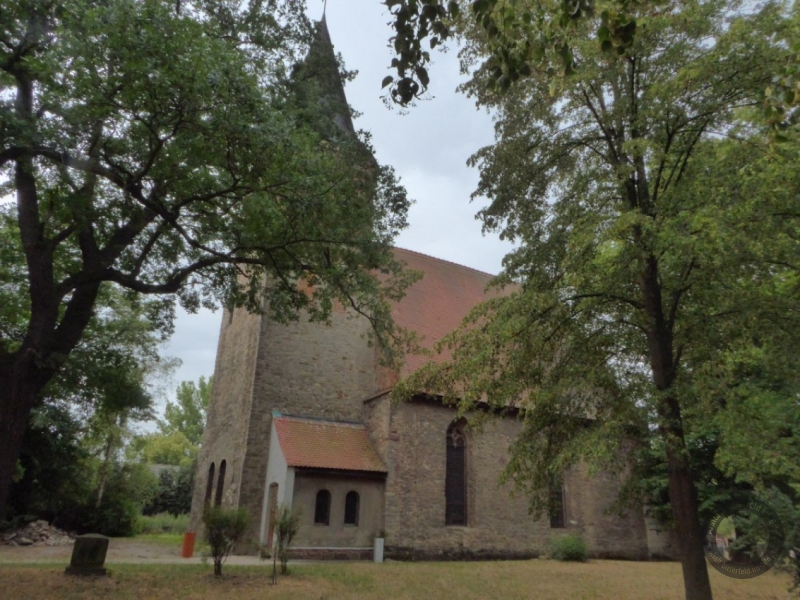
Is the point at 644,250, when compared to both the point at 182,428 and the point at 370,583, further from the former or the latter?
the point at 182,428

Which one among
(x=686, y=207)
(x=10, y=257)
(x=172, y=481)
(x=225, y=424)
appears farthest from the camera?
(x=172, y=481)

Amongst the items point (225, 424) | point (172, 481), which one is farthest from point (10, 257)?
point (172, 481)

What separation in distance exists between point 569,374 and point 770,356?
2.66 meters

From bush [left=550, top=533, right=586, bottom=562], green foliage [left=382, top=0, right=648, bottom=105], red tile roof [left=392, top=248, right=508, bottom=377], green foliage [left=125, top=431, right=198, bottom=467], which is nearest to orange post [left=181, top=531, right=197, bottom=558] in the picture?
red tile roof [left=392, top=248, right=508, bottom=377]

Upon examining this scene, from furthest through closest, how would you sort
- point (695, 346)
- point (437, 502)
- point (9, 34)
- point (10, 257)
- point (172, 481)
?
point (172, 481)
point (437, 502)
point (10, 257)
point (9, 34)
point (695, 346)

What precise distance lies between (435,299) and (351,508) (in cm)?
878

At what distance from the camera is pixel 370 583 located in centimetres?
1068

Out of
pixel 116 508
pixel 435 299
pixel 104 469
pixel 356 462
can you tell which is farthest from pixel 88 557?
pixel 104 469

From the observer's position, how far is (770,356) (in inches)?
293

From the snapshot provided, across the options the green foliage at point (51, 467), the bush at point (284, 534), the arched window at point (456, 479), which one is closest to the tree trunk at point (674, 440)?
the bush at point (284, 534)

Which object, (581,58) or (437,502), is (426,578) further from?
(581,58)

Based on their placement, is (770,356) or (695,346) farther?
(695,346)

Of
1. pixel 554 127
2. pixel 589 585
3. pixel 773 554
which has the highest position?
pixel 554 127

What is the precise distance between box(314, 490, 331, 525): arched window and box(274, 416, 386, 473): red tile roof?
80cm
